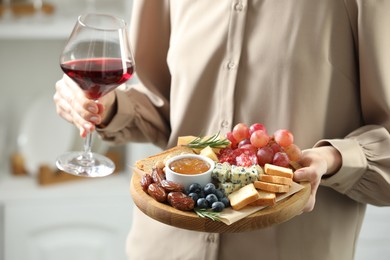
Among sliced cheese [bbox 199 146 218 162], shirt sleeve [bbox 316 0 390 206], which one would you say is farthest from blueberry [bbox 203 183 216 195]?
shirt sleeve [bbox 316 0 390 206]

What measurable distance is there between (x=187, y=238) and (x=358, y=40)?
0.48 meters

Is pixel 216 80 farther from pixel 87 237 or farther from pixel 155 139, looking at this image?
pixel 87 237

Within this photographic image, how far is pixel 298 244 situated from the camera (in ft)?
4.12

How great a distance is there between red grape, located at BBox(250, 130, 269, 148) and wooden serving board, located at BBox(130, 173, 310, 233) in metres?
0.14

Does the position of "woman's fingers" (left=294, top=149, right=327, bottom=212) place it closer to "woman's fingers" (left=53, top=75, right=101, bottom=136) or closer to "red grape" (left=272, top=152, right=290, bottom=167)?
"red grape" (left=272, top=152, right=290, bottom=167)

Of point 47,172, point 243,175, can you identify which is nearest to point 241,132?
point 243,175

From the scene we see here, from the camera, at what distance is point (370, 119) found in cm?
122

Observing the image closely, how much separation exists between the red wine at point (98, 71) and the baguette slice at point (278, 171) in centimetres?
32

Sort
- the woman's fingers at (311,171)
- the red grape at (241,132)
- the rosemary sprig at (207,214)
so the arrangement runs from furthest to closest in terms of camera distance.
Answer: the red grape at (241,132) < the woman's fingers at (311,171) < the rosemary sprig at (207,214)

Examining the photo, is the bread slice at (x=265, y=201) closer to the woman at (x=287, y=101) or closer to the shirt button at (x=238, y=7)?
the woman at (x=287, y=101)

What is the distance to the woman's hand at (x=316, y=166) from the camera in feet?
3.43

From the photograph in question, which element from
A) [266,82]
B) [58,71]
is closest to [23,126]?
[58,71]

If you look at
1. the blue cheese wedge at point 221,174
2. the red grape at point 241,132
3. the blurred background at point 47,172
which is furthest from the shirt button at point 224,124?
the blurred background at point 47,172

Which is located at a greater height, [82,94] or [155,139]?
[82,94]
